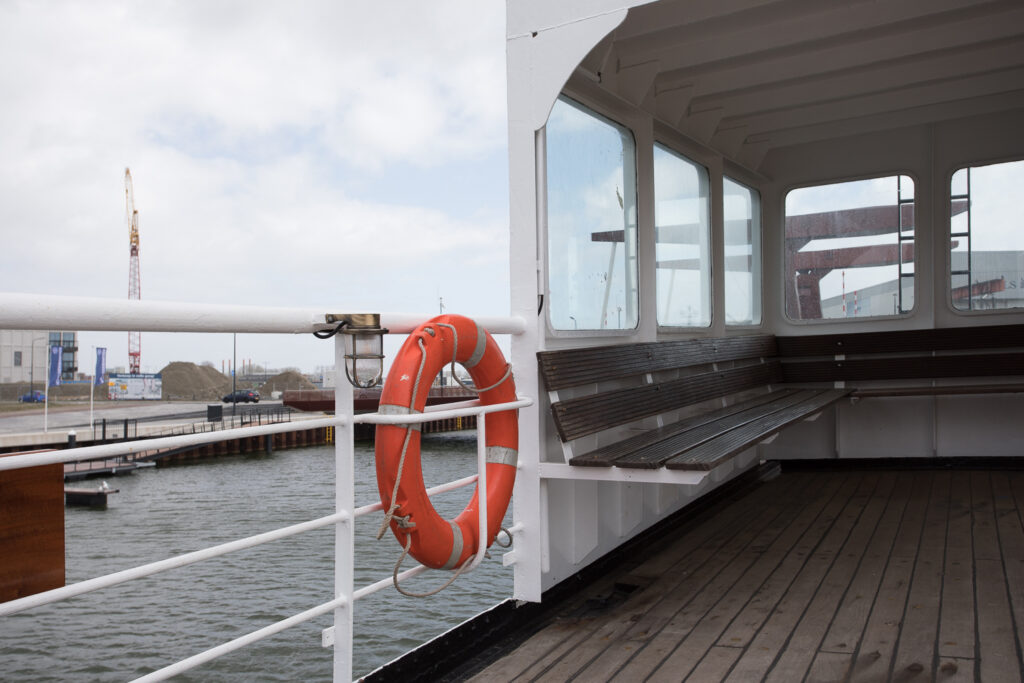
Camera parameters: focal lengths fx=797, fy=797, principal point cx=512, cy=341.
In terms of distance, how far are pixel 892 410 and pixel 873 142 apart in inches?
67.8

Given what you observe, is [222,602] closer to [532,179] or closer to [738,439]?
[738,439]

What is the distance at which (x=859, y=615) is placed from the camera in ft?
7.74

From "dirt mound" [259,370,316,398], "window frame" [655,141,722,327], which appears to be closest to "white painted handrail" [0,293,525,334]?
"window frame" [655,141,722,327]

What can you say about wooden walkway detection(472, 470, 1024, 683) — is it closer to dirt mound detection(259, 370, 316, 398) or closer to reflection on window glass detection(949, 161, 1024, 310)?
reflection on window glass detection(949, 161, 1024, 310)

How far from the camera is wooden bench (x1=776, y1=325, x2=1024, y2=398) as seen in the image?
4.79 m

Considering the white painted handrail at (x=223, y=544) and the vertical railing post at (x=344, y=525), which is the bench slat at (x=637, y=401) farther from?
the vertical railing post at (x=344, y=525)

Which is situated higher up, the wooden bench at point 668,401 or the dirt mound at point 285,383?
the wooden bench at point 668,401

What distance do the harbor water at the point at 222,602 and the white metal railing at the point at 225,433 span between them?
2.82 metres

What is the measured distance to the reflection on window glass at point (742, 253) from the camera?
486cm

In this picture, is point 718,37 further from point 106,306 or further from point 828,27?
point 106,306

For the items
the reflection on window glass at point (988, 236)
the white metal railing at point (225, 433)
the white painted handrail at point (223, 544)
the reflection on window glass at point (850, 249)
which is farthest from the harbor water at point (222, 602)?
the reflection on window glass at point (988, 236)

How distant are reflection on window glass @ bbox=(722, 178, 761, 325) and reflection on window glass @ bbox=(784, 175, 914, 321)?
0.24 metres

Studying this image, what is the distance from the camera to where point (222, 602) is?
12.1m

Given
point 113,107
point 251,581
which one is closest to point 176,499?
point 251,581
